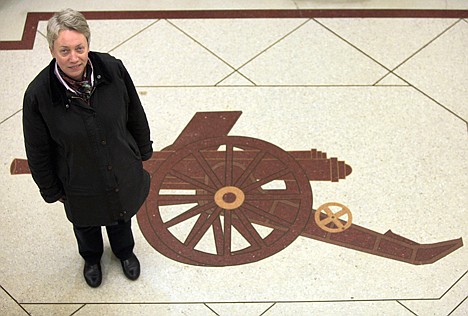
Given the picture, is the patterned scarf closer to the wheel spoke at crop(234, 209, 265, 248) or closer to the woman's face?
the woman's face

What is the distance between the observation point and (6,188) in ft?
12.7

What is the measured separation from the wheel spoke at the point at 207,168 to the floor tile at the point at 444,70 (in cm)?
128

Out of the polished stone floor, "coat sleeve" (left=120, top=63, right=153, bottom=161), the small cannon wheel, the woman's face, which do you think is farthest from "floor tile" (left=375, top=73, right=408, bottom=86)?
the woman's face

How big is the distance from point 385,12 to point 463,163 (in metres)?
1.27

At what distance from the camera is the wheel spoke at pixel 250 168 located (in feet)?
12.8

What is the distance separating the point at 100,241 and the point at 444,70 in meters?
2.23

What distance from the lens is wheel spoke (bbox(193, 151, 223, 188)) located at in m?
3.88

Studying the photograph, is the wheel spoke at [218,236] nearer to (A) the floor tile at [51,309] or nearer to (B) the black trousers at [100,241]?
(B) the black trousers at [100,241]

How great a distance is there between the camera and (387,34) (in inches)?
185

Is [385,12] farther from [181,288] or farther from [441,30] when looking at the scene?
[181,288]

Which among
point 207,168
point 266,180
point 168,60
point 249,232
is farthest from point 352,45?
point 249,232

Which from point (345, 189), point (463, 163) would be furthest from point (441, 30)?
point (345, 189)

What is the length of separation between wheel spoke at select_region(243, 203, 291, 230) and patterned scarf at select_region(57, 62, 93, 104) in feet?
4.08

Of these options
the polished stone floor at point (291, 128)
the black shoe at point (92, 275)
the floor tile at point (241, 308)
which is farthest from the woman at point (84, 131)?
the floor tile at point (241, 308)
